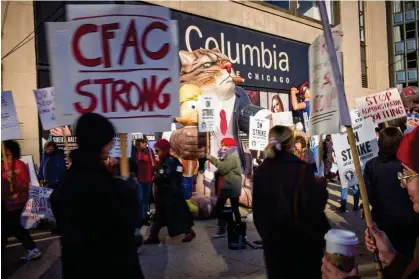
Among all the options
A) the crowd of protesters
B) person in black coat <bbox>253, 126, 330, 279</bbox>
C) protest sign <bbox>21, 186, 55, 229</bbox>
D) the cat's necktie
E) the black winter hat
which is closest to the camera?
the crowd of protesters

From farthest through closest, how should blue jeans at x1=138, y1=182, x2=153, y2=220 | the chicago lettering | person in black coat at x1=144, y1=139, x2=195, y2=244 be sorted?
1. the chicago lettering
2. blue jeans at x1=138, y1=182, x2=153, y2=220
3. person in black coat at x1=144, y1=139, x2=195, y2=244

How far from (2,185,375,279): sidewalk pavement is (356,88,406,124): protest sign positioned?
203cm

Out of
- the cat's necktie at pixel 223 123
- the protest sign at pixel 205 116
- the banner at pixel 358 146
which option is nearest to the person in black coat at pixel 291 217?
the banner at pixel 358 146

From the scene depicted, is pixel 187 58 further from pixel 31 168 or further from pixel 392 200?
pixel 392 200

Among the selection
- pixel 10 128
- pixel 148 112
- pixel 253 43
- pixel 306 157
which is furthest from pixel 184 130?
pixel 253 43

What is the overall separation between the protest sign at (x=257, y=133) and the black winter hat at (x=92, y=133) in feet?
21.1

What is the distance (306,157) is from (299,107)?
24.6 ft

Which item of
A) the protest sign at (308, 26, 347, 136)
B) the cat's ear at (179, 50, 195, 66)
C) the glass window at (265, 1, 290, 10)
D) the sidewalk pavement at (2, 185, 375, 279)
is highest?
the glass window at (265, 1, 290, 10)

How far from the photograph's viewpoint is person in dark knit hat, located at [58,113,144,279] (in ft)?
7.11

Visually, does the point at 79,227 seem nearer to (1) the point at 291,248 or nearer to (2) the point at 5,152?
(1) the point at 291,248

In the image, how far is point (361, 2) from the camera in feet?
73.7

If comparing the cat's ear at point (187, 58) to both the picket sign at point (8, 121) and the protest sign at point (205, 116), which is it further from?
the picket sign at point (8, 121)

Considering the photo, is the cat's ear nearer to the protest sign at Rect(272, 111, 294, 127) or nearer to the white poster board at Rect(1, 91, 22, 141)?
the protest sign at Rect(272, 111, 294, 127)

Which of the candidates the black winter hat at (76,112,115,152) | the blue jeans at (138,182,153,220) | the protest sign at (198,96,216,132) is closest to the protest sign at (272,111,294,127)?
the protest sign at (198,96,216,132)
